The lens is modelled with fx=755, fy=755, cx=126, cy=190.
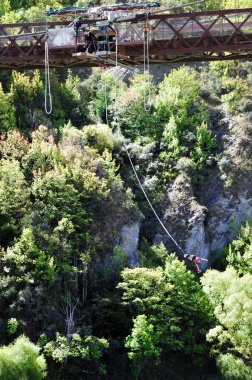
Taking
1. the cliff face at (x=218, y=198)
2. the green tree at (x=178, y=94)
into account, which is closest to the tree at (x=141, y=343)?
the cliff face at (x=218, y=198)

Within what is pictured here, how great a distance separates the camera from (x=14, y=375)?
91.1ft

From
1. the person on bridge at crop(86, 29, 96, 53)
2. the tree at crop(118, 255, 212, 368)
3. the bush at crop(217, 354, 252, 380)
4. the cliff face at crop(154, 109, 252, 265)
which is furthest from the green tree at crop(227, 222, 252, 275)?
the person on bridge at crop(86, 29, 96, 53)

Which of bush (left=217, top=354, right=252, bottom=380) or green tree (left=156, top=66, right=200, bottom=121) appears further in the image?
green tree (left=156, top=66, right=200, bottom=121)

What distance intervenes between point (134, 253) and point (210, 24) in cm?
1113

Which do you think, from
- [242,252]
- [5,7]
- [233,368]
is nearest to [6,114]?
[242,252]

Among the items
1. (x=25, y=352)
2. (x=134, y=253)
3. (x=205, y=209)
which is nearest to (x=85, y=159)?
(x=134, y=253)

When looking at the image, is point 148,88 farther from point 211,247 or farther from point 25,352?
point 25,352

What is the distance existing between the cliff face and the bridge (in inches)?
342

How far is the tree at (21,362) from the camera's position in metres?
27.7

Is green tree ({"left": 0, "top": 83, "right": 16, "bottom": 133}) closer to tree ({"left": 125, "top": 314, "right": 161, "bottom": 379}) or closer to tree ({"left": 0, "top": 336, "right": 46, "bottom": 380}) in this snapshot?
tree ({"left": 125, "top": 314, "right": 161, "bottom": 379})

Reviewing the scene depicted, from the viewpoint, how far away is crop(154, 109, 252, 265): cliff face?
38.2 m

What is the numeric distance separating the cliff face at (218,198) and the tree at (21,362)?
11169 mm

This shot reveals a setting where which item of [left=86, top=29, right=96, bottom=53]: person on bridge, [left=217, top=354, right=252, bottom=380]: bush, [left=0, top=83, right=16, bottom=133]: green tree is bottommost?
[left=217, top=354, right=252, bottom=380]: bush

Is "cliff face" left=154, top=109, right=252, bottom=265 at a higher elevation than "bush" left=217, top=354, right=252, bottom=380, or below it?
higher
